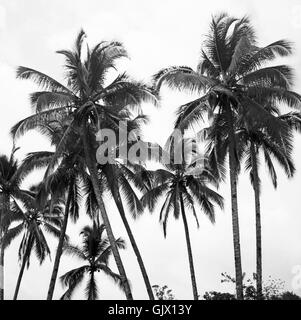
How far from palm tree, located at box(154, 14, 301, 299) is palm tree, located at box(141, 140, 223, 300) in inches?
351

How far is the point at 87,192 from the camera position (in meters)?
30.8

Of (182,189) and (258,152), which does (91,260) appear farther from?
(258,152)

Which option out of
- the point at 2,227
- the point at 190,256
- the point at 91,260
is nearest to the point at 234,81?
the point at 190,256

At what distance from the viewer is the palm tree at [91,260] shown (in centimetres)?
4071

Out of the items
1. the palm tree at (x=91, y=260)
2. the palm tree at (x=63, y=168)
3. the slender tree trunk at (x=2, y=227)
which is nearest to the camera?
the palm tree at (x=63, y=168)

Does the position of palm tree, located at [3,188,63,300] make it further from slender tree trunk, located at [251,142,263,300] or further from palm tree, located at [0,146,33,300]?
slender tree trunk, located at [251,142,263,300]

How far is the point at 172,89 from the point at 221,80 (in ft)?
6.97

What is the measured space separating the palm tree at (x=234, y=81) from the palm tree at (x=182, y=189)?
8.91 metres

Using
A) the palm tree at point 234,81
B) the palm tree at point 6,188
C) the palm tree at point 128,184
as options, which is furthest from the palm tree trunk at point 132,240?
the palm tree at point 6,188

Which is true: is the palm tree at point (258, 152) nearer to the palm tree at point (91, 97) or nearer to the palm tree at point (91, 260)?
the palm tree at point (91, 97)

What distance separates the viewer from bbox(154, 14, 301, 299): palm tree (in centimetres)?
2450

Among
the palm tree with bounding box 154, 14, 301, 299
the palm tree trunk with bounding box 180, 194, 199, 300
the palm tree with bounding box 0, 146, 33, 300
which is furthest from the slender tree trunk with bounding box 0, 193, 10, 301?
the palm tree with bounding box 154, 14, 301, 299
